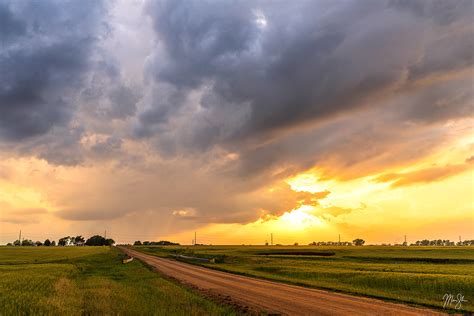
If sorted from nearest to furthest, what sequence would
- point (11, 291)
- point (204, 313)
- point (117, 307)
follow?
point (204, 313)
point (117, 307)
point (11, 291)

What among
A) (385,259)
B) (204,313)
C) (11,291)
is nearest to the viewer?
(204,313)

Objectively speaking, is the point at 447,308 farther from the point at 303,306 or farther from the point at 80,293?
the point at 80,293

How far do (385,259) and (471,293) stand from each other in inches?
1845

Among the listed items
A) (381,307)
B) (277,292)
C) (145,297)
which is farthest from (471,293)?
(145,297)

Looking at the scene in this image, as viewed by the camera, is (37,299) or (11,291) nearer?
(37,299)

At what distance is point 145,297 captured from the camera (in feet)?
83.8
